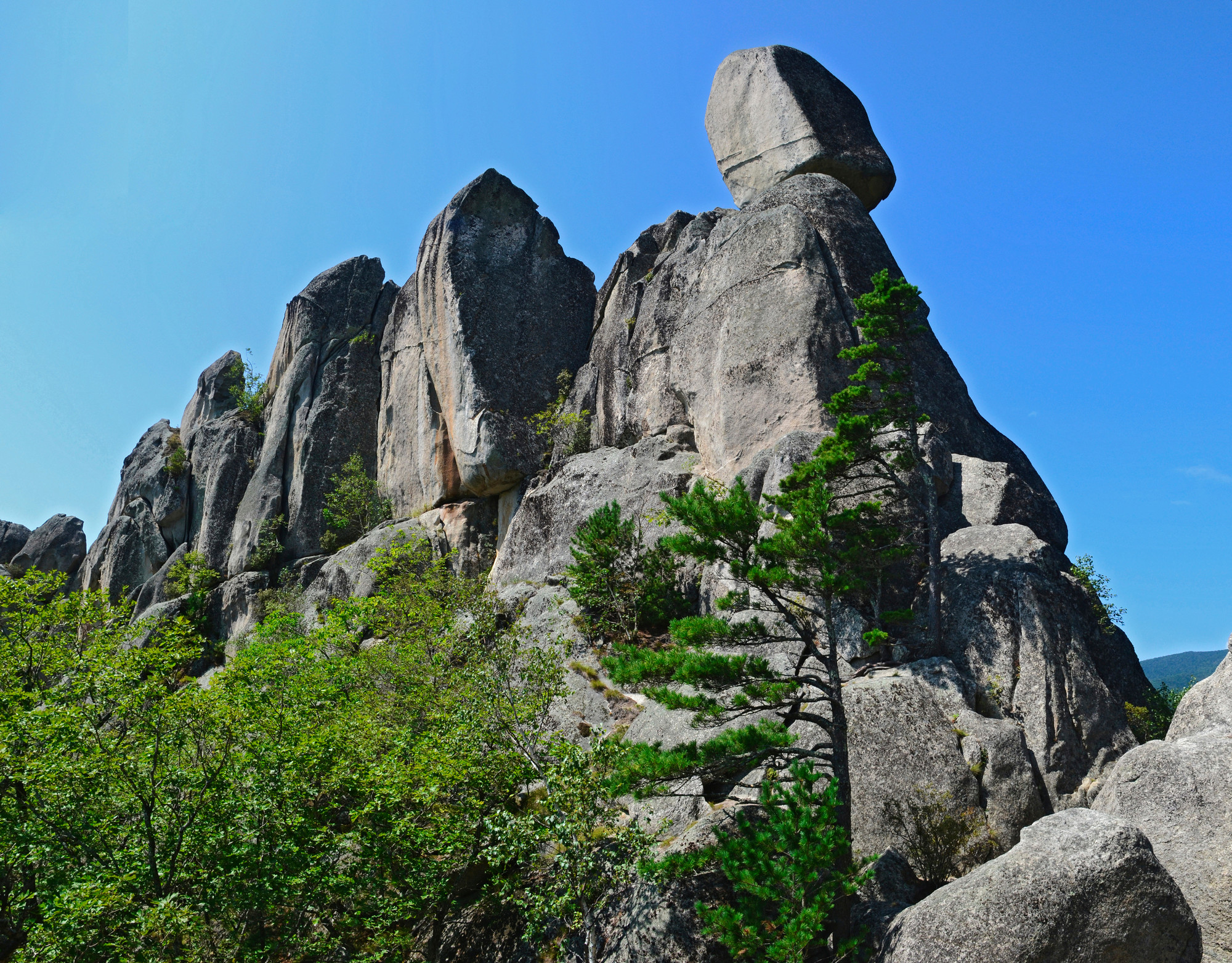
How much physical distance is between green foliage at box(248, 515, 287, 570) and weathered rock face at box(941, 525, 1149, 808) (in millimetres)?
29494

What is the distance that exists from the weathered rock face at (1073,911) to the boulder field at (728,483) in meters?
0.03

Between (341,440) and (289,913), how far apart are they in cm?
2979

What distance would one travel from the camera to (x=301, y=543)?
3916cm

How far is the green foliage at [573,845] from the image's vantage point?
13.0 meters

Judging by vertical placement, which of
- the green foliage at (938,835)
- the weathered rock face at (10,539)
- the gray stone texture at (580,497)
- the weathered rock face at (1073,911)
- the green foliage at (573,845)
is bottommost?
the weathered rock face at (1073,911)

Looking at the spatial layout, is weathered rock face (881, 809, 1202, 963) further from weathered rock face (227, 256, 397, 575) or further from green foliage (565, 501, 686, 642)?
weathered rock face (227, 256, 397, 575)

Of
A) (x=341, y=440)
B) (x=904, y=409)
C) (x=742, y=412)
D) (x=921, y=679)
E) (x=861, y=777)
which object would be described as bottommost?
(x=861, y=777)

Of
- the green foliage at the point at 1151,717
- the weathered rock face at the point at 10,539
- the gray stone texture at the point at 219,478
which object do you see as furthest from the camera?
the weathered rock face at the point at 10,539

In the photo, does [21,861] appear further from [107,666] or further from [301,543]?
[301,543]

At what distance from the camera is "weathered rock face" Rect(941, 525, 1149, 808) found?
1605 centimetres

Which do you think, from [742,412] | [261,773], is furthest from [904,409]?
[261,773]

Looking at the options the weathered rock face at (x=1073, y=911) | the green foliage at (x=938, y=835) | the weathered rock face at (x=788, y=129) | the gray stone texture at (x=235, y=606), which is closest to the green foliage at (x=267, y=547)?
the gray stone texture at (x=235, y=606)

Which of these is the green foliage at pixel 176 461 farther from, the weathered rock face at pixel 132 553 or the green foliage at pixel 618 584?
the green foliage at pixel 618 584

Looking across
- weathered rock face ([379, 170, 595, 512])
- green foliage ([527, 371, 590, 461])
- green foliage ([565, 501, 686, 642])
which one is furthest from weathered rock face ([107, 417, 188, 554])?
green foliage ([565, 501, 686, 642])
